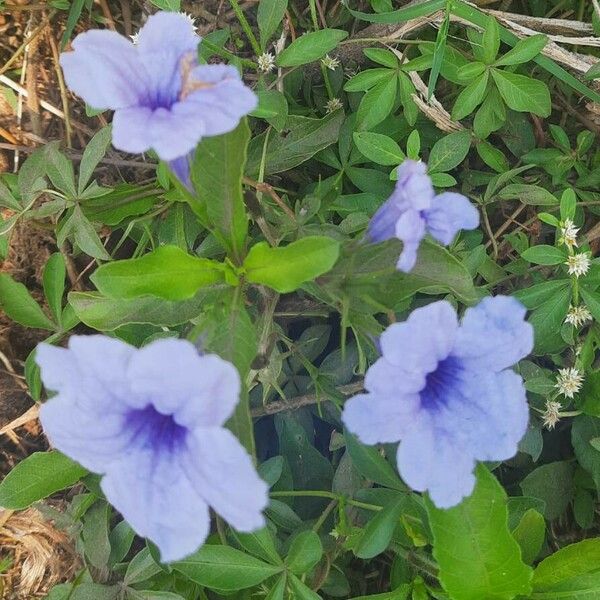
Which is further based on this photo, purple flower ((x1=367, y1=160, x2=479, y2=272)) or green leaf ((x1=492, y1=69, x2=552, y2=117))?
green leaf ((x1=492, y1=69, x2=552, y2=117))

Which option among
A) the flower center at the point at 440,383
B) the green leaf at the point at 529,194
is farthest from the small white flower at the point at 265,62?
the flower center at the point at 440,383

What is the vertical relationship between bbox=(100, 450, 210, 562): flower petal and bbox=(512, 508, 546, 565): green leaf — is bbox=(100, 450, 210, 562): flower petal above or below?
above

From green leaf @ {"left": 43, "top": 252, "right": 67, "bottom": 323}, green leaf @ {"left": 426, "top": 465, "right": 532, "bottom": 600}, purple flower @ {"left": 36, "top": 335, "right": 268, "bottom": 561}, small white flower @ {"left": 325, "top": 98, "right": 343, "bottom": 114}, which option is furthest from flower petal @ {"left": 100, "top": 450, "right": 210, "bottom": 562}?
small white flower @ {"left": 325, "top": 98, "right": 343, "bottom": 114}

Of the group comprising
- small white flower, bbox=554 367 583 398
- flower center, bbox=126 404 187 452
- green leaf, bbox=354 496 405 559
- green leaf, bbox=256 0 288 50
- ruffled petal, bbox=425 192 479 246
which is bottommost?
small white flower, bbox=554 367 583 398

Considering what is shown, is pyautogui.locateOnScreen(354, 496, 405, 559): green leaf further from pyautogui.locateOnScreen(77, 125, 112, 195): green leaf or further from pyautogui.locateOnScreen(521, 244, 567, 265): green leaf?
pyautogui.locateOnScreen(77, 125, 112, 195): green leaf

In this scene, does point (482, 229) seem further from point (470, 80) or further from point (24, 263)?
point (24, 263)

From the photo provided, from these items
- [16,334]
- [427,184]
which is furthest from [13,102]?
[427,184]

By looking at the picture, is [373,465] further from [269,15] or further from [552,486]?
[269,15]
